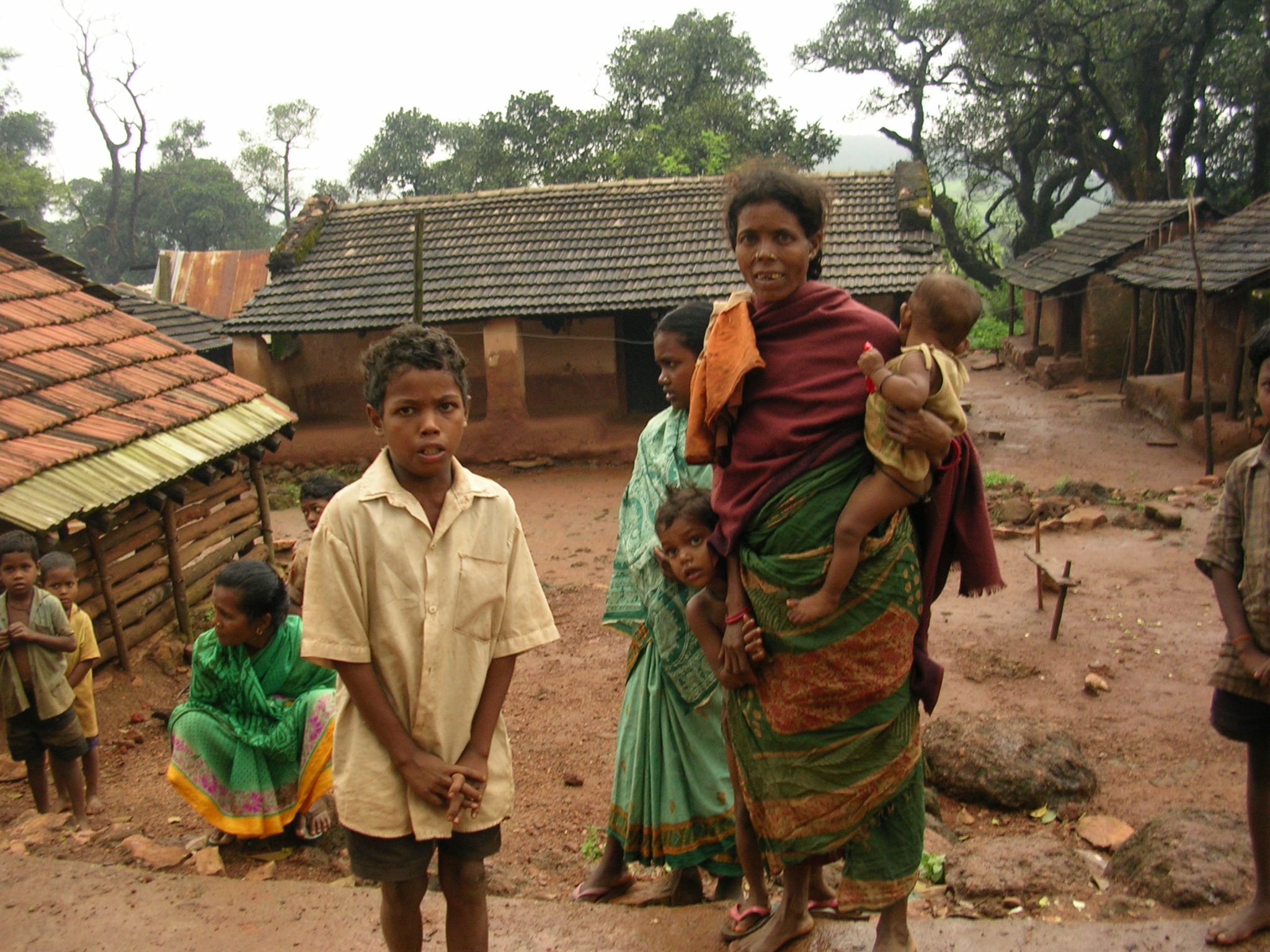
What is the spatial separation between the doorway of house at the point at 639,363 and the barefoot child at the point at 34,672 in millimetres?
11069

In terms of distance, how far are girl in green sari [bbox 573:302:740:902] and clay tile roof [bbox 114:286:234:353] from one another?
17.0 metres

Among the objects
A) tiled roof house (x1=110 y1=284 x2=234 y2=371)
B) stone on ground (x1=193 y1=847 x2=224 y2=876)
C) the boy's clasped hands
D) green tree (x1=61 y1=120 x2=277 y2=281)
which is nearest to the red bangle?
the boy's clasped hands

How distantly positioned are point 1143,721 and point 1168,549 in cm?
372

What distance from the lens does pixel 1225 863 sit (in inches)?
117

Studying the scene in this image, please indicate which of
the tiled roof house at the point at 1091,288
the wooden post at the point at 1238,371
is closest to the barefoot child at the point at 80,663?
the wooden post at the point at 1238,371

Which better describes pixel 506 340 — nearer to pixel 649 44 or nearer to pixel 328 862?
pixel 328 862

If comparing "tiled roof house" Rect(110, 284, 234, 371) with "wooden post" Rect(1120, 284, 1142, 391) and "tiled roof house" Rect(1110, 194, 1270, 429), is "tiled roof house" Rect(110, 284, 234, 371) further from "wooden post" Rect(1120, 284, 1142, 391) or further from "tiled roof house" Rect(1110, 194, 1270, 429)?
"wooden post" Rect(1120, 284, 1142, 391)

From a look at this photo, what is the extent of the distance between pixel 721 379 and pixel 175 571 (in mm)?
6280

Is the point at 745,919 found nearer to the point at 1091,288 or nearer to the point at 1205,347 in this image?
the point at 1205,347

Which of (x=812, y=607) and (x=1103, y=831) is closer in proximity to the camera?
(x=812, y=607)

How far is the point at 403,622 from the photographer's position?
2.15 meters

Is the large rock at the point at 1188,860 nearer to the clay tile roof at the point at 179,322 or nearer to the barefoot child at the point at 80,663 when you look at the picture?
the barefoot child at the point at 80,663

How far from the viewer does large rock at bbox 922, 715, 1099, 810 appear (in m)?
4.50

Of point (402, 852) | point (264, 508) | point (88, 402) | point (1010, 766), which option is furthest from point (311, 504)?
point (264, 508)
